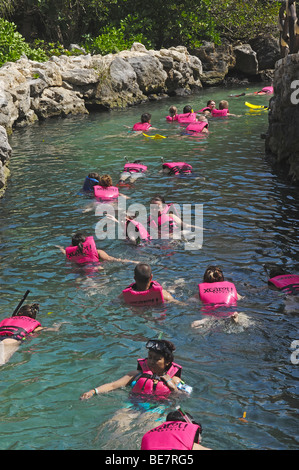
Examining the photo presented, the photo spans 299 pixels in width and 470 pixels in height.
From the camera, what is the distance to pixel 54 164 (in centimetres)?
1861

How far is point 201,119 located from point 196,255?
1222cm

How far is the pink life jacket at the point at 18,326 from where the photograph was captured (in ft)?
26.2

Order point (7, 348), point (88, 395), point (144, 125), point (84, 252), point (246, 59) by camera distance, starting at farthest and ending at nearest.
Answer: point (246, 59) → point (144, 125) → point (84, 252) → point (7, 348) → point (88, 395)

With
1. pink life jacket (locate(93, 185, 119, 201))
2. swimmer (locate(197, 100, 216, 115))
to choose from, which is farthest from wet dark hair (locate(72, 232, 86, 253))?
swimmer (locate(197, 100, 216, 115))

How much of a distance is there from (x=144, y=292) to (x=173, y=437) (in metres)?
4.14

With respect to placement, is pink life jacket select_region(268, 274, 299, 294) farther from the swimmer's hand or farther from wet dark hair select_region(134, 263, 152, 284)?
the swimmer's hand

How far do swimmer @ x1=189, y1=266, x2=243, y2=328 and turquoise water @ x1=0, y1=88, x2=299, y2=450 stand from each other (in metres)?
0.19

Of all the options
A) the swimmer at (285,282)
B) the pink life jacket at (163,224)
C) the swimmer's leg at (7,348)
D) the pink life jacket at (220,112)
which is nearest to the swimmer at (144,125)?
the pink life jacket at (220,112)

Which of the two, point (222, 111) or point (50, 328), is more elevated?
point (222, 111)

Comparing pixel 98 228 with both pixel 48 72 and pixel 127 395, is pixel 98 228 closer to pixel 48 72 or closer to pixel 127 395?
pixel 127 395

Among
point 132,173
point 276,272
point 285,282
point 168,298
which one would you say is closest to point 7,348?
point 168,298

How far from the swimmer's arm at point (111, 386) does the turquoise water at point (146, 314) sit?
0.07 meters

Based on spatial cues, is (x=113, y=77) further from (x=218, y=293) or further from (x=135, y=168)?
(x=218, y=293)

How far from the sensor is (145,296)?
29.5 feet
